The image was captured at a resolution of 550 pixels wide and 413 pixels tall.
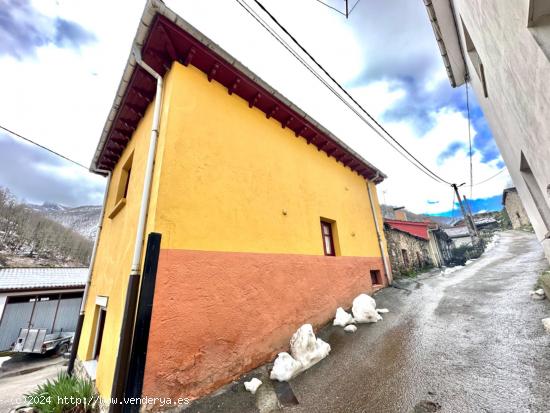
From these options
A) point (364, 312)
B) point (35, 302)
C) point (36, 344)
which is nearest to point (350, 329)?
point (364, 312)

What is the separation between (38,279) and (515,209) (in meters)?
48.2

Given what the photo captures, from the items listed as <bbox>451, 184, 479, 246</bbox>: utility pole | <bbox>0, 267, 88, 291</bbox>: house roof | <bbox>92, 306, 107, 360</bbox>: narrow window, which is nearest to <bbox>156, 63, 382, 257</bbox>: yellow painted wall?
<bbox>92, 306, 107, 360</bbox>: narrow window

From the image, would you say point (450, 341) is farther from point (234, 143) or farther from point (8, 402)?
point (8, 402)

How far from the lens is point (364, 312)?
5730 mm

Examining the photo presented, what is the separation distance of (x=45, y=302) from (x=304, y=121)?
1580cm

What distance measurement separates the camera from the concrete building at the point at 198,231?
3113 mm

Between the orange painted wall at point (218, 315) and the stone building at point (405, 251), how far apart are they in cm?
695

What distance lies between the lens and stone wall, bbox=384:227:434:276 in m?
10.5

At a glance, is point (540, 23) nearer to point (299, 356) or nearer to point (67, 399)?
point (299, 356)

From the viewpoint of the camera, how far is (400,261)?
35.6 ft

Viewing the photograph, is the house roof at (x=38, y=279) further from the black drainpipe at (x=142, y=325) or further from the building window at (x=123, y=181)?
the black drainpipe at (x=142, y=325)

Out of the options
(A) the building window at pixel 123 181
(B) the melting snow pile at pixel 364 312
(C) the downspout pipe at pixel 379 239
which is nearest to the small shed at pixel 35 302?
(A) the building window at pixel 123 181

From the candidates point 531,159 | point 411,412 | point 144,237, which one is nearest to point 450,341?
point 411,412

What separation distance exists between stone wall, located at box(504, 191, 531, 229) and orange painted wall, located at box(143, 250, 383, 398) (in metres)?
36.8
